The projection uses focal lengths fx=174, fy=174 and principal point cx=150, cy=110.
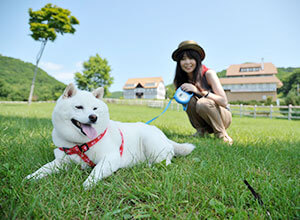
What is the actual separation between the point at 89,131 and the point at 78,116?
13 cm

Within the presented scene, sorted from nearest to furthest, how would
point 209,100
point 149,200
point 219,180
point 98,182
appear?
point 149,200, point 98,182, point 219,180, point 209,100

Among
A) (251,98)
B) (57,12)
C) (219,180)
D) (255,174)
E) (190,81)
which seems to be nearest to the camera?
(219,180)

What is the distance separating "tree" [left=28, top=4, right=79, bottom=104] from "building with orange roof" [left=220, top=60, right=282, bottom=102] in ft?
107

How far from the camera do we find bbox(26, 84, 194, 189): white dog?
4.04ft

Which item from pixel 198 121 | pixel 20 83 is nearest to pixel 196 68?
pixel 198 121

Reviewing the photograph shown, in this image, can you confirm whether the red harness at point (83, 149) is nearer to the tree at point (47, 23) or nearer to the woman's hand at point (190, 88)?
the woman's hand at point (190, 88)

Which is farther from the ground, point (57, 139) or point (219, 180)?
point (57, 139)

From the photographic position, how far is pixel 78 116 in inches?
47.9

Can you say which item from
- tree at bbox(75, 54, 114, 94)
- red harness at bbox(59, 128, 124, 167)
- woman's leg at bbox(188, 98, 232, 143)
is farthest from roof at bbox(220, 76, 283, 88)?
red harness at bbox(59, 128, 124, 167)

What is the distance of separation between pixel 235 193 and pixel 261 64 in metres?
48.4

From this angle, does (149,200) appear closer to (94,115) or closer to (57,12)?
(94,115)

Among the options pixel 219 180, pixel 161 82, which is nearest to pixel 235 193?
pixel 219 180

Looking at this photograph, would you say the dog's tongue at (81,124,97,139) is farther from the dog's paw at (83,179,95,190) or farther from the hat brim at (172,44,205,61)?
the hat brim at (172,44,205,61)

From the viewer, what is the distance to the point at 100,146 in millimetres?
1344
